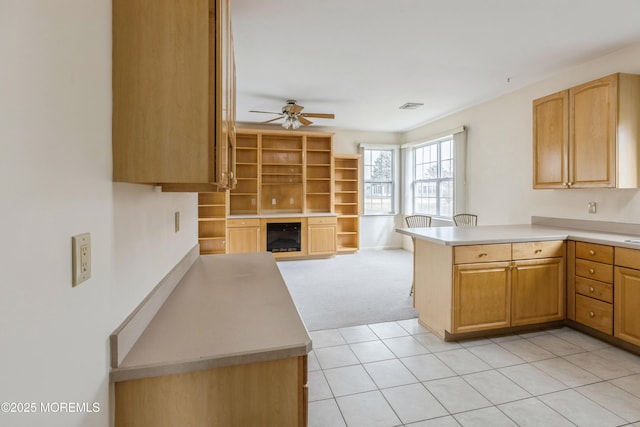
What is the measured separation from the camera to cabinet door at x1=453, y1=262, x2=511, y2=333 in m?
2.71

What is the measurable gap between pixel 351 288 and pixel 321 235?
6.77 ft

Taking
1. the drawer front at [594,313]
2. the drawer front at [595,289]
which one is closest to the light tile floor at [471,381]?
the drawer front at [594,313]

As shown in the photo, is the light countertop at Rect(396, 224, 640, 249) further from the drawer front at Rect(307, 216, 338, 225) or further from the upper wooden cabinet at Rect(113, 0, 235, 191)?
the drawer front at Rect(307, 216, 338, 225)

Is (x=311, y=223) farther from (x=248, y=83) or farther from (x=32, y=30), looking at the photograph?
(x=32, y=30)

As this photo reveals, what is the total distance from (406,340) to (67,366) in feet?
8.59

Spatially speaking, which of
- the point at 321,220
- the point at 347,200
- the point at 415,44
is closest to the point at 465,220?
the point at 321,220

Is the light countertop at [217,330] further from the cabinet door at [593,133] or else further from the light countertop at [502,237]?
the cabinet door at [593,133]

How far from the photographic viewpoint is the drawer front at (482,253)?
2684 mm

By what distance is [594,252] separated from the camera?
2.74m

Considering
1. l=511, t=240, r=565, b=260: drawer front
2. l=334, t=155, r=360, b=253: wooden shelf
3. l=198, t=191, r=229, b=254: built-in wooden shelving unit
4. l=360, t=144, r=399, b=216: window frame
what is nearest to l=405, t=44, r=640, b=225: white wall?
l=511, t=240, r=565, b=260: drawer front

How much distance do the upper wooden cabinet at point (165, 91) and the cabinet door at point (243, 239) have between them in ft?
16.4

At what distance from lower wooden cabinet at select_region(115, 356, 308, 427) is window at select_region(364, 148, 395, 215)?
252 inches

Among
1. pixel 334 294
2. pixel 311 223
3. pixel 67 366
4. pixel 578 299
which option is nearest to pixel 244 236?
pixel 311 223

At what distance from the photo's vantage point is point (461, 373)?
2283 millimetres
